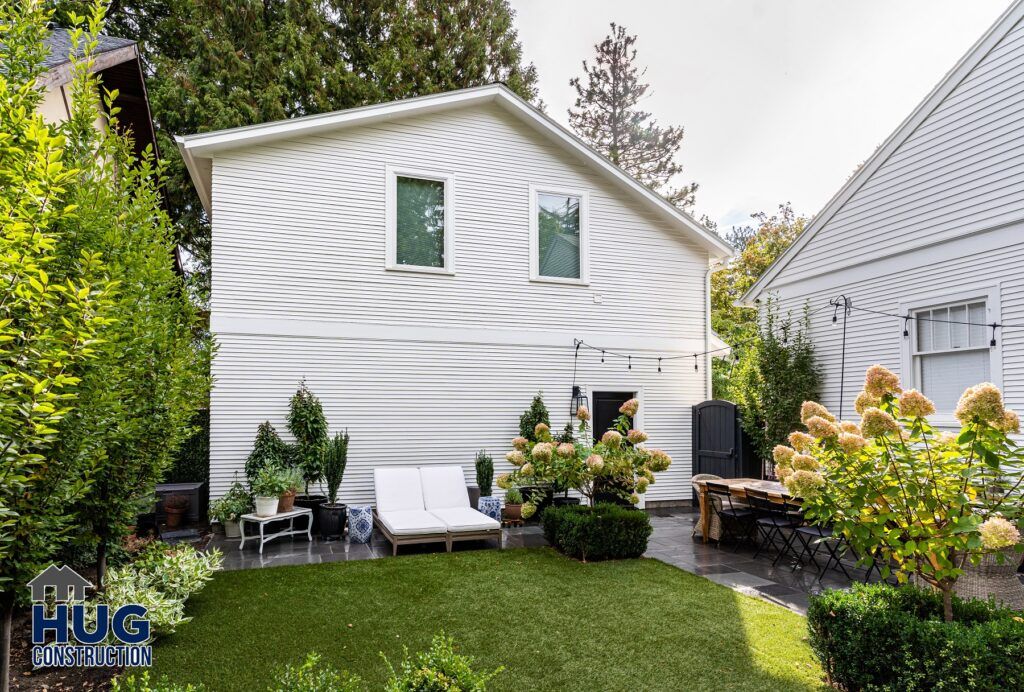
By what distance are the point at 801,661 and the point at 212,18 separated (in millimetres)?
20000

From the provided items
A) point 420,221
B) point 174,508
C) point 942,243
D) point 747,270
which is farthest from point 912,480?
point 747,270

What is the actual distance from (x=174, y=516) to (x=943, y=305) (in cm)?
1225

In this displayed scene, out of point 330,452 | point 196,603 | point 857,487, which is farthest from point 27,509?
point 330,452

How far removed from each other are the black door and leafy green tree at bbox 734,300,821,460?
7.43 feet

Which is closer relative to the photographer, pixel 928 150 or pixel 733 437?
pixel 928 150

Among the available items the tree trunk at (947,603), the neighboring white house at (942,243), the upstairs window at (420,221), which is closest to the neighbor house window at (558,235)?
the upstairs window at (420,221)

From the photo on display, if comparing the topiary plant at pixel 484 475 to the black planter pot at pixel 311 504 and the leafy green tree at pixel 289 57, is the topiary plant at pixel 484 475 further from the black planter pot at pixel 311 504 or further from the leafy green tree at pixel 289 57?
the leafy green tree at pixel 289 57

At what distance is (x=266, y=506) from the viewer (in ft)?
27.6

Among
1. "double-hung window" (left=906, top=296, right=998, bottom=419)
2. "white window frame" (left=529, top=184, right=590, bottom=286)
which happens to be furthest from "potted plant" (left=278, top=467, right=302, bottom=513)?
"double-hung window" (left=906, top=296, right=998, bottom=419)

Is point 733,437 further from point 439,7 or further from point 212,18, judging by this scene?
point 212,18

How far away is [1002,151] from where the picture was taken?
24.9 ft

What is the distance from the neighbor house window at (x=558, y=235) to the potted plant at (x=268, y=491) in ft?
19.0

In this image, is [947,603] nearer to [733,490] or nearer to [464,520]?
[733,490]

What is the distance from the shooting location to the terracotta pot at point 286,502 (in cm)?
865
